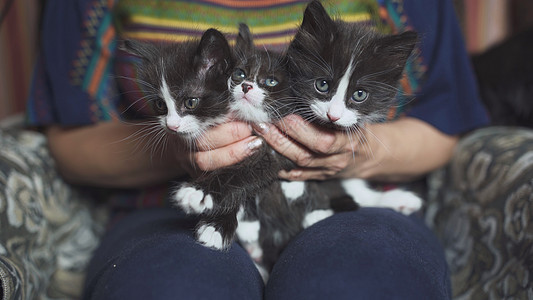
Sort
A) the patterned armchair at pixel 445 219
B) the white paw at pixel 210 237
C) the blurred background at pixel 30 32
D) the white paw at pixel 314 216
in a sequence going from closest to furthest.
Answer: the white paw at pixel 210 237 < the patterned armchair at pixel 445 219 < the white paw at pixel 314 216 < the blurred background at pixel 30 32

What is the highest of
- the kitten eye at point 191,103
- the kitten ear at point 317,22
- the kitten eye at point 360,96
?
the kitten ear at point 317,22

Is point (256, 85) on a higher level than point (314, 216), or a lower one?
higher

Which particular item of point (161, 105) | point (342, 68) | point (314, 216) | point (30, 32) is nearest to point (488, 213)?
point (314, 216)

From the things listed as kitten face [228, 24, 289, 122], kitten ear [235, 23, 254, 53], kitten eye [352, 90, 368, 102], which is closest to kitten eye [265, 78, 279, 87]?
kitten face [228, 24, 289, 122]

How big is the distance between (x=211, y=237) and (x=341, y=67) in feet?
1.73

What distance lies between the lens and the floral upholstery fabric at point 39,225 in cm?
114

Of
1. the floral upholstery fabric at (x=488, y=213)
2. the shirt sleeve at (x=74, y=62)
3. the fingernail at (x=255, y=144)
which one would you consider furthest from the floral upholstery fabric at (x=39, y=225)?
the floral upholstery fabric at (x=488, y=213)

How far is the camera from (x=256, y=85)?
1123mm

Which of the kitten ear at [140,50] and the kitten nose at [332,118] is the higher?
the kitten ear at [140,50]

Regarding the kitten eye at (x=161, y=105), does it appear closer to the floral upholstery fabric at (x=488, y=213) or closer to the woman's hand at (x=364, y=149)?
the woman's hand at (x=364, y=149)

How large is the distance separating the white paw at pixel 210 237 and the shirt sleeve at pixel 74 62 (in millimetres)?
768

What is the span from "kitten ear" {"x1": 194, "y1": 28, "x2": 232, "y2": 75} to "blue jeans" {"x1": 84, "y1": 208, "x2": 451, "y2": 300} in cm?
42

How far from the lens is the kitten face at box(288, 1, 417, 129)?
1.10m

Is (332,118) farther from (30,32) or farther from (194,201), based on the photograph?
(30,32)
